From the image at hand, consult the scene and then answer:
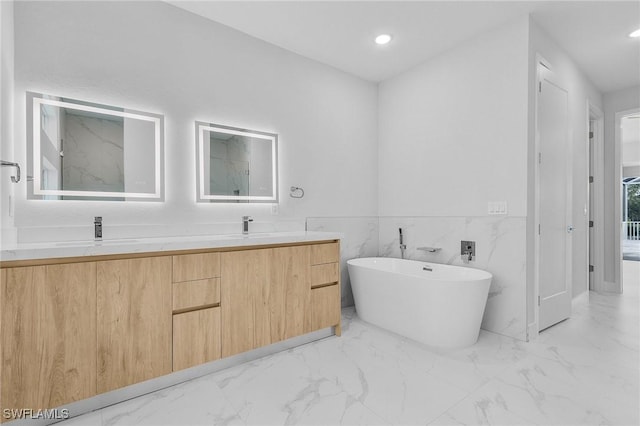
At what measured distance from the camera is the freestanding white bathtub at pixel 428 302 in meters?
2.44

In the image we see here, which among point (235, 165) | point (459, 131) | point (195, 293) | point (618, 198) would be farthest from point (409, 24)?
point (618, 198)

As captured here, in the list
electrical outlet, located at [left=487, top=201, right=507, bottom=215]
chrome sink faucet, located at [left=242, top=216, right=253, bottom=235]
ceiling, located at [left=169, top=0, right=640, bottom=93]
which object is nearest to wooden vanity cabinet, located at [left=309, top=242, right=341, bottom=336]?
chrome sink faucet, located at [left=242, top=216, right=253, bottom=235]

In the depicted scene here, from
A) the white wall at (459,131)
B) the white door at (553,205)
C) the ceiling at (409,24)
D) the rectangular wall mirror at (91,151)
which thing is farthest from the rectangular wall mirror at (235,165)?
the white door at (553,205)

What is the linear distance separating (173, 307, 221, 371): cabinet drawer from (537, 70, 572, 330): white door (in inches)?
110

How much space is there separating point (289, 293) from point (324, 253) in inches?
18.4

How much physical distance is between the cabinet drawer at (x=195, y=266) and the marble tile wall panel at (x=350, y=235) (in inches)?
54.5

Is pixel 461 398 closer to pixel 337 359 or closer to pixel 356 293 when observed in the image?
pixel 337 359

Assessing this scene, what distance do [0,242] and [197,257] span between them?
37.0 inches

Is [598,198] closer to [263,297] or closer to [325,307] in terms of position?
[325,307]

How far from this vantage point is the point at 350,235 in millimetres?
3723

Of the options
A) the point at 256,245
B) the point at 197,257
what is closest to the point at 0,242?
the point at 197,257

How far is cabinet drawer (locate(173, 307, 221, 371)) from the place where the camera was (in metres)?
1.95

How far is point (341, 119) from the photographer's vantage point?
367cm

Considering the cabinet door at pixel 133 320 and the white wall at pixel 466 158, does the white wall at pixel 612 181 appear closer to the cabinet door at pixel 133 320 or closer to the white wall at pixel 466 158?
the white wall at pixel 466 158
